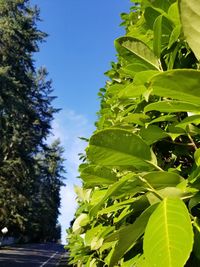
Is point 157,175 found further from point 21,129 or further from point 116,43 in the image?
point 21,129

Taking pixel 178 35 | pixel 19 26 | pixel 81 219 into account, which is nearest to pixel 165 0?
pixel 178 35

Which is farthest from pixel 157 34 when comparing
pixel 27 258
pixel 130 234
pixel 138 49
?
pixel 27 258

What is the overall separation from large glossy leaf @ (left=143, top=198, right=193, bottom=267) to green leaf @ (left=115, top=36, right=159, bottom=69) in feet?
1.62

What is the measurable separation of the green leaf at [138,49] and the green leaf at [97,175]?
1.04 feet

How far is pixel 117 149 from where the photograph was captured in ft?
2.86

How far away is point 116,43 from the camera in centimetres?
115

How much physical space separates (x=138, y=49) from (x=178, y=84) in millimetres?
484

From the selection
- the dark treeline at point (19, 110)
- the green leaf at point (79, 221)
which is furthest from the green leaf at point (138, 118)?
the dark treeline at point (19, 110)

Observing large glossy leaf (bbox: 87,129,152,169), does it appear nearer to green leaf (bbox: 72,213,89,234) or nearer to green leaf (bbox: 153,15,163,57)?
green leaf (bbox: 153,15,163,57)

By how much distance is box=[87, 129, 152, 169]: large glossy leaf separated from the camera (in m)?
0.85

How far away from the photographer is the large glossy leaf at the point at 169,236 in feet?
2.17

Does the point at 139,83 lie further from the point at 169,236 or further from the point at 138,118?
the point at 169,236

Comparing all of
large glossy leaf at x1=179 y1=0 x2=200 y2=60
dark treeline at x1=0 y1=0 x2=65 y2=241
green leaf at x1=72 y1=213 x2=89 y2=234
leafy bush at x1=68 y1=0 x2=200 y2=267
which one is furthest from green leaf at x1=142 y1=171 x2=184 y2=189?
dark treeline at x1=0 y1=0 x2=65 y2=241

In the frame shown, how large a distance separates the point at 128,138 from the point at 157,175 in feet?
0.32
